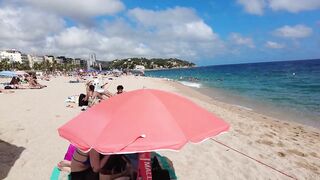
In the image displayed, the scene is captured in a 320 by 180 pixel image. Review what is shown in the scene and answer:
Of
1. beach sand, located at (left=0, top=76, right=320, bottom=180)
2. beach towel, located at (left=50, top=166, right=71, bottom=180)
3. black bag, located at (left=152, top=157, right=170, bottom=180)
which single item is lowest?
beach sand, located at (left=0, top=76, right=320, bottom=180)

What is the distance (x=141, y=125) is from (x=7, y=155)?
501cm

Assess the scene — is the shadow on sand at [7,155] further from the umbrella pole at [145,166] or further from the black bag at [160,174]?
the umbrella pole at [145,166]

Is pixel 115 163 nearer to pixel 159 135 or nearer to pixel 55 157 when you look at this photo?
pixel 159 135

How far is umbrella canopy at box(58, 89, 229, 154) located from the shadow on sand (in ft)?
10.5

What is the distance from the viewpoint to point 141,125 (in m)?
3.03

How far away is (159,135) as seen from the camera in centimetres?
292

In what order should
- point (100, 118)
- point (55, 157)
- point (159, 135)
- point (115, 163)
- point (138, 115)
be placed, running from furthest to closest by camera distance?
point (55, 157) < point (115, 163) < point (100, 118) < point (138, 115) < point (159, 135)

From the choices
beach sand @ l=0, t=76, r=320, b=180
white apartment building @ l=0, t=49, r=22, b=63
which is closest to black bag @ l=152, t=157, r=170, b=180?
beach sand @ l=0, t=76, r=320, b=180

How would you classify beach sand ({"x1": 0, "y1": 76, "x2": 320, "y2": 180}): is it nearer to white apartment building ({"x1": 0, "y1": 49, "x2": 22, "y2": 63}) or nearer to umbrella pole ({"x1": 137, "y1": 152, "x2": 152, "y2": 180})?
umbrella pole ({"x1": 137, "y1": 152, "x2": 152, "y2": 180})

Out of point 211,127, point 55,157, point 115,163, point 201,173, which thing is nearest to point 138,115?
point 211,127

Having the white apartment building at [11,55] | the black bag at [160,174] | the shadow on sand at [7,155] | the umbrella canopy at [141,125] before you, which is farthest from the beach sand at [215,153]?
the white apartment building at [11,55]

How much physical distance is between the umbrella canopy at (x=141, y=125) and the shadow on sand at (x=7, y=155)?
10.5 feet

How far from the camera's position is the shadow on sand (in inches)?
233

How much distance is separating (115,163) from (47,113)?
9003 millimetres
